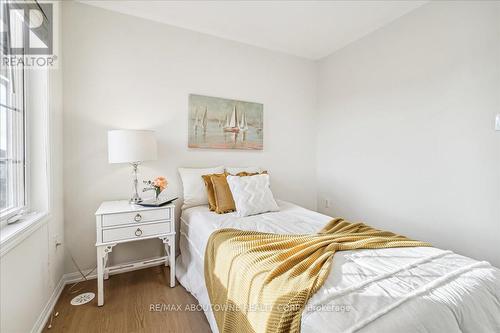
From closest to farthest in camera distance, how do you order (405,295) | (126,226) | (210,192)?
(405,295) → (126,226) → (210,192)

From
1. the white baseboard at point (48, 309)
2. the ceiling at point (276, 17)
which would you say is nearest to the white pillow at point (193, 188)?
the white baseboard at point (48, 309)

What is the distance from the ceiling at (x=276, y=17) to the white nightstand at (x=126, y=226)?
1897 millimetres

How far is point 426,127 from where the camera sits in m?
2.24

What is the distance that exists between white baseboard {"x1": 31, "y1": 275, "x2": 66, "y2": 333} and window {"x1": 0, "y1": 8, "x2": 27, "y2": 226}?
73 cm

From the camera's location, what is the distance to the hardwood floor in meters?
1.63

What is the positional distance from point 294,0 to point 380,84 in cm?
130

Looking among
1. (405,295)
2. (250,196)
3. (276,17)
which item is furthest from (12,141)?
(276,17)

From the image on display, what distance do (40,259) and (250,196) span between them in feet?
5.26

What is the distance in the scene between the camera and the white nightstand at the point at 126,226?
6.03ft

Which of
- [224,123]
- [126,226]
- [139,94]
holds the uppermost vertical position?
[139,94]

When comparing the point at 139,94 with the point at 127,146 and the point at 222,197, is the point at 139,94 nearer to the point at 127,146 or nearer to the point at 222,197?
the point at 127,146

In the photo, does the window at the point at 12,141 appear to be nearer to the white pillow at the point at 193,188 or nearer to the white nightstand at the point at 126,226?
the white nightstand at the point at 126,226

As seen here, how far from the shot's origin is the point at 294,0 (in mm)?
2197

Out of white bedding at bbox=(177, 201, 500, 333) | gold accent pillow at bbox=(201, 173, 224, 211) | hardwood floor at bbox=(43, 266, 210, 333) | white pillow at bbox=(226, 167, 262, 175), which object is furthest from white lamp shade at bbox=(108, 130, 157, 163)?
white bedding at bbox=(177, 201, 500, 333)
